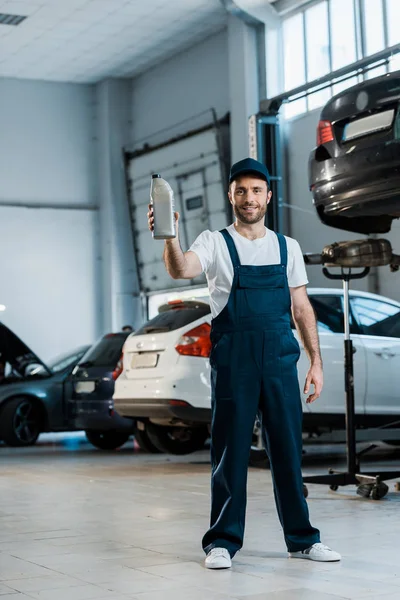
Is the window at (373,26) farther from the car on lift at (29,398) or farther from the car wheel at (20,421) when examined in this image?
the car wheel at (20,421)

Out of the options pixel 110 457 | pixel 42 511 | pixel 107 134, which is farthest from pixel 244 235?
pixel 107 134

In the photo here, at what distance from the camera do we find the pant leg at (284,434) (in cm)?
483

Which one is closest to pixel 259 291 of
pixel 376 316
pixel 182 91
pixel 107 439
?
pixel 376 316

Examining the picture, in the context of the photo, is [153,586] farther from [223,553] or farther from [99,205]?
[99,205]

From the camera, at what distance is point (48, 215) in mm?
20688

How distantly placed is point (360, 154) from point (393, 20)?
25.9 feet

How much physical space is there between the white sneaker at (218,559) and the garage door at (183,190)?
12831mm

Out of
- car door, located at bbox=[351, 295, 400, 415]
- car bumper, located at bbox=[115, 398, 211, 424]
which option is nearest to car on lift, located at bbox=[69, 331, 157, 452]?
car bumper, located at bbox=[115, 398, 211, 424]

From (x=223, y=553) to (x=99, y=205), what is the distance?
55.8 feet

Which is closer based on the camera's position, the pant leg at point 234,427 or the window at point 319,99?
the pant leg at point 234,427

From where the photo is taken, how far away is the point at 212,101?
18.3 meters

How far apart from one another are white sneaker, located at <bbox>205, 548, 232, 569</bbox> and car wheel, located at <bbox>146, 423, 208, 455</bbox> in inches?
242

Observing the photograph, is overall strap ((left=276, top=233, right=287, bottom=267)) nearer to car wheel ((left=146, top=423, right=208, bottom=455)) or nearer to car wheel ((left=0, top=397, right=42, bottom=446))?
car wheel ((left=146, top=423, right=208, bottom=455))

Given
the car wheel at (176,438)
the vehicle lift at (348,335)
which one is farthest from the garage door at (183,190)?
the vehicle lift at (348,335)
